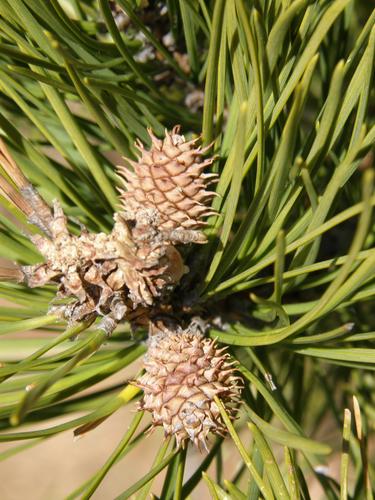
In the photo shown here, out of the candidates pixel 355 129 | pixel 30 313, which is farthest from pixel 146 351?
pixel 355 129

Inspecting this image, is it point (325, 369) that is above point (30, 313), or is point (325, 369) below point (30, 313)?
below

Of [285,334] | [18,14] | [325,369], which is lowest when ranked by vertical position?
[325,369]

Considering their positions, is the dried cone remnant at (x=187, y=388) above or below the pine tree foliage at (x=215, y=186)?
below

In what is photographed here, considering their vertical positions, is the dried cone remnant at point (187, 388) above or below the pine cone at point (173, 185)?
below

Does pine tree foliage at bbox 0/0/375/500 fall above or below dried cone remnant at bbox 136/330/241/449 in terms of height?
above

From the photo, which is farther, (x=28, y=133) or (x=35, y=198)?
(x=28, y=133)

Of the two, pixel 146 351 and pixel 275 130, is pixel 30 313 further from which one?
pixel 275 130

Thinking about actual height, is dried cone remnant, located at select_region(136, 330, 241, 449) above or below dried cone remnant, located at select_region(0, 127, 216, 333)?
below
